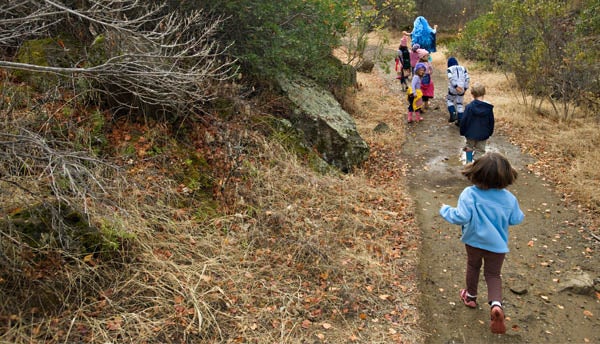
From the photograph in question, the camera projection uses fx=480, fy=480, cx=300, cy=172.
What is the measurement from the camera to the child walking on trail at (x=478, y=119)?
6910 millimetres

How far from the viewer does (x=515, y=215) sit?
154 inches

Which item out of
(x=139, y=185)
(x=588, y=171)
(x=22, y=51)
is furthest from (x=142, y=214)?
(x=588, y=171)

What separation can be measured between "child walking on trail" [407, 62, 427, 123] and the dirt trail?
86.4 inches

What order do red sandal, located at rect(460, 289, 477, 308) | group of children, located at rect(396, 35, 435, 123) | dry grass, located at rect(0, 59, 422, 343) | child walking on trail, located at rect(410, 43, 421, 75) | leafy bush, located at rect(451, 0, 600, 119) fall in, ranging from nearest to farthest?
dry grass, located at rect(0, 59, 422, 343) < red sandal, located at rect(460, 289, 477, 308) < leafy bush, located at rect(451, 0, 600, 119) < group of children, located at rect(396, 35, 435, 123) < child walking on trail, located at rect(410, 43, 421, 75)

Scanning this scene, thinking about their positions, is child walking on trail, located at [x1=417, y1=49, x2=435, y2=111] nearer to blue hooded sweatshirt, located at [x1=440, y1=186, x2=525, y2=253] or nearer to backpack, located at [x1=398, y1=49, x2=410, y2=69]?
backpack, located at [x1=398, y1=49, x2=410, y2=69]

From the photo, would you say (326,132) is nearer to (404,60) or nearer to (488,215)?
(488,215)

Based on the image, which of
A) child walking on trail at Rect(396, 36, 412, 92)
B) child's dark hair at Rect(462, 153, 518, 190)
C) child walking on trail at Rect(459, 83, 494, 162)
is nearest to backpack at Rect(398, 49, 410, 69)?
child walking on trail at Rect(396, 36, 412, 92)

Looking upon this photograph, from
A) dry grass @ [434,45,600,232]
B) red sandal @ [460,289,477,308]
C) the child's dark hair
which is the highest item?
the child's dark hair

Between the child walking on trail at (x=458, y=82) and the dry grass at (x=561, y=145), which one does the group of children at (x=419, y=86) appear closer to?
the child walking on trail at (x=458, y=82)

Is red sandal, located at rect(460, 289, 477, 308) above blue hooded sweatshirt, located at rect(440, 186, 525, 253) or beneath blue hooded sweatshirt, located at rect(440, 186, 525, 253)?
beneath

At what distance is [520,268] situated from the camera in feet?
16.4

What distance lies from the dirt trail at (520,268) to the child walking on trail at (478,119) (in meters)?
0.67

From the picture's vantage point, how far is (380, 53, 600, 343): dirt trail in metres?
4.08

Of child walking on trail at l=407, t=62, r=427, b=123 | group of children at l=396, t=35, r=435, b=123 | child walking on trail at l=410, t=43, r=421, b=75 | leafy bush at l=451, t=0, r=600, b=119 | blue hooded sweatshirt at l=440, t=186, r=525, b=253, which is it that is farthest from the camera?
child walking on trail at l=410, t=43, r=421, b=75
